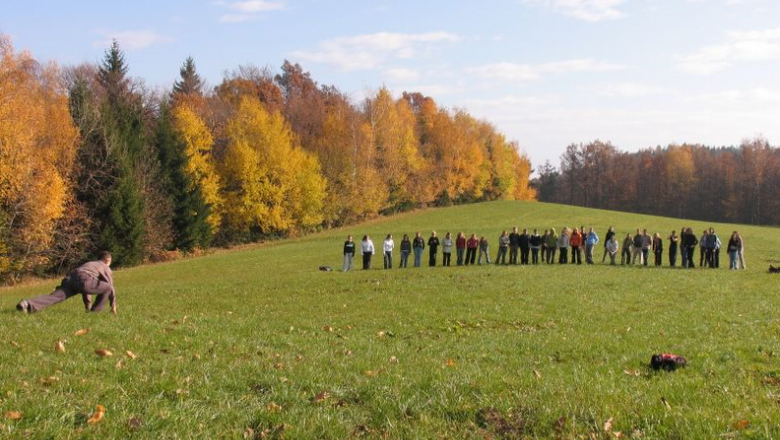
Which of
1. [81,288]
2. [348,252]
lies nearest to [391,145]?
[348,252]

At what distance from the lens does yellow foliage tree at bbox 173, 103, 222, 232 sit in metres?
49.3

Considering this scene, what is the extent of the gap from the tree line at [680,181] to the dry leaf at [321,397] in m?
106

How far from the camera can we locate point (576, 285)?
20.0 m

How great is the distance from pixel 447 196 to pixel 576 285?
61.0 metres

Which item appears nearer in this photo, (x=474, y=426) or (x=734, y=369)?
(x=474, y=426)

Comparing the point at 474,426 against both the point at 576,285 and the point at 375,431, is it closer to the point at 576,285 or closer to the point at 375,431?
the point at 375,431

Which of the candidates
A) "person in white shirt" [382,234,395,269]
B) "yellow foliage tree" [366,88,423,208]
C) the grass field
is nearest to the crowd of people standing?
"person in white shirt" [382,234,395,269]

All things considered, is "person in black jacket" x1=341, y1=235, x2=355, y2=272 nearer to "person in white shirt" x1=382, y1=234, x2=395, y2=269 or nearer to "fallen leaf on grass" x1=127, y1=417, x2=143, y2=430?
"person in white shirt" x1=382, y1=234, x2=395, y2=269

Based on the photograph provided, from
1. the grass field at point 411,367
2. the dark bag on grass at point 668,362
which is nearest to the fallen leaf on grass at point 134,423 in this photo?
the grass field at point 411,367

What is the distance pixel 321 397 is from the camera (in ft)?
20.4

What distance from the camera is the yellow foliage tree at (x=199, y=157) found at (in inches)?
1941

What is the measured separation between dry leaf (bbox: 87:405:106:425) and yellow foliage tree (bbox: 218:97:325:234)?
156 feet

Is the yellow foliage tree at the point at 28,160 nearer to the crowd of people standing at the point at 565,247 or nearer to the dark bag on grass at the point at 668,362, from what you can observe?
the crowd of people standing at the point at 565,247

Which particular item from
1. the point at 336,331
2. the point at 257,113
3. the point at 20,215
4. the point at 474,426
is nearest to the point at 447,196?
the point at 257,113
